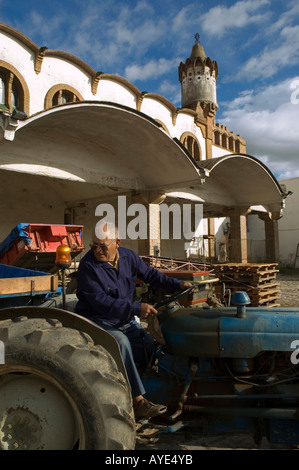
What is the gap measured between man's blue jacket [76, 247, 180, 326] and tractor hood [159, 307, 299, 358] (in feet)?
1.35

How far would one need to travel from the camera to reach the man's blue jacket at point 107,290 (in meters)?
2.91

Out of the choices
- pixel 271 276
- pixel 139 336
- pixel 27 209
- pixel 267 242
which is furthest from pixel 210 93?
pixel 139 336

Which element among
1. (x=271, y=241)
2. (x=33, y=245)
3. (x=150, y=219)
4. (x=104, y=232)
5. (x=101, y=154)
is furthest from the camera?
(x=271, y=241)

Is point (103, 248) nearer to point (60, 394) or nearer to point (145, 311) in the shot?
point (145, 311)

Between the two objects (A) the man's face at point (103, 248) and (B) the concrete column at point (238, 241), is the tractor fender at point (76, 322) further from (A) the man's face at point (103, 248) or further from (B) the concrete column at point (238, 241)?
(B) the concrete column at point (238, 241)

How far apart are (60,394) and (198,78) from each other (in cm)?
3112

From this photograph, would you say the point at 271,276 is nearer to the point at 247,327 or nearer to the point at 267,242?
the point at 247,327

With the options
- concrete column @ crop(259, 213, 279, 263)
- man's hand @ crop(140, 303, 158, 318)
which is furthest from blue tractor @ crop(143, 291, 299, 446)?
concrete column @ crop(259, 213, 279, 263)

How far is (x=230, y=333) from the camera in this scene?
2.92 m

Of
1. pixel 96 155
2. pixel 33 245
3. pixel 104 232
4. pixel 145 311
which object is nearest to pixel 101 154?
pixel 96 155

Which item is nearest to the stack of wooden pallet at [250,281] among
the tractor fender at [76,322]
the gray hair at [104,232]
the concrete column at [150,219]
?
the concrete column at [150,219]

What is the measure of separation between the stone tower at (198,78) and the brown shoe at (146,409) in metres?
29.0

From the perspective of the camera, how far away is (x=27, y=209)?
1698 cm

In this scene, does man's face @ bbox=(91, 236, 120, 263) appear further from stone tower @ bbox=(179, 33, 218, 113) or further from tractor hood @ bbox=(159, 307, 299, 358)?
stone tower @ bbox=(179, 33, 218, 113)
